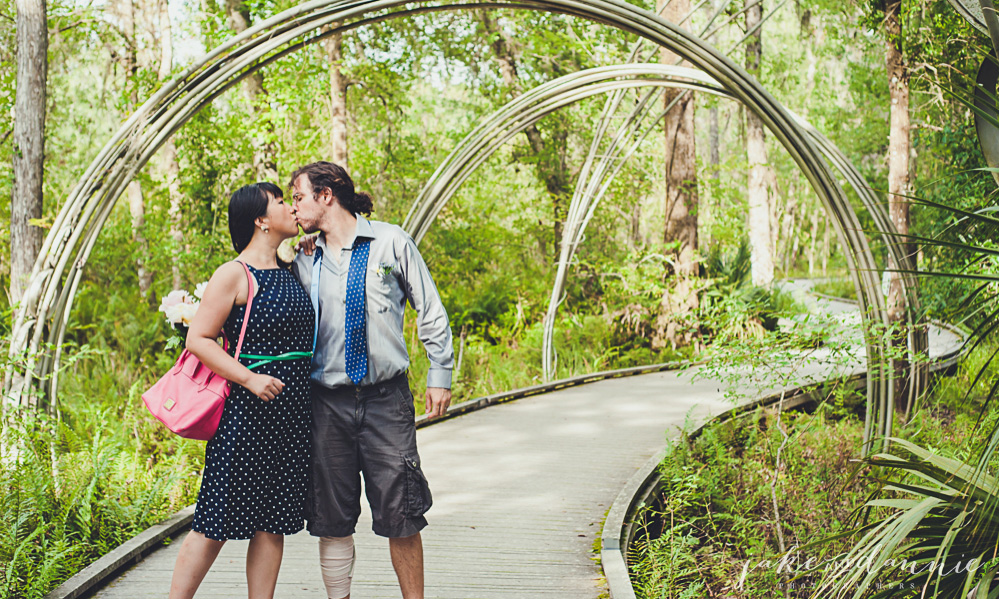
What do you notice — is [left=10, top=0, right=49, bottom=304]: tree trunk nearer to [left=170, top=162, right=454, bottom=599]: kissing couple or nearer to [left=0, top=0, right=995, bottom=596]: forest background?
[left=0, top=0, right=995, bottom=596]: forest background

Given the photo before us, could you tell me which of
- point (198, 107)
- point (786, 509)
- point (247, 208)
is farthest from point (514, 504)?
point (198, 107)

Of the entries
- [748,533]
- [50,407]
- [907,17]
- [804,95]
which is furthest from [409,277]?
[804,95]

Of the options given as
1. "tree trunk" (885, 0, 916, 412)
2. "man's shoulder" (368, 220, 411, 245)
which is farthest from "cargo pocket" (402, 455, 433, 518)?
"tree trunk" (885, 0, 916, 412)

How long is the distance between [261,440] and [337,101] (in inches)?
339

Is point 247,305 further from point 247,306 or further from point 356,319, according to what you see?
point 356,319

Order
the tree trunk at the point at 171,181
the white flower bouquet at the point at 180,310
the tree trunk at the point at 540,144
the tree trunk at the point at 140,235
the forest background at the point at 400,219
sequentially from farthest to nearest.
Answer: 1. the tree trunk at the point at 540,144
2. the tree trunk at the point at 140,235
3. the tree trunk at the point at 171,181
4. the forest background at the point at 400,219
5. the white flower bouquet at the point at 180,310

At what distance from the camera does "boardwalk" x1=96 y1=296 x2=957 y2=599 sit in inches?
133

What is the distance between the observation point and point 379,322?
2617 millimetres

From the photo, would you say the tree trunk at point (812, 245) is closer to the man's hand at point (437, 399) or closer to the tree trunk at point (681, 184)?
the tree trunk at point (681, 184)

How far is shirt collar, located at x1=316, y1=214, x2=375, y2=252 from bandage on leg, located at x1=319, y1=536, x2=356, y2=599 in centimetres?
102

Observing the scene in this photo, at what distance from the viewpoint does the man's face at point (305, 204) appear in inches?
103

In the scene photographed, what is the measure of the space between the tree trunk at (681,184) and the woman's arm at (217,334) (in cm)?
853

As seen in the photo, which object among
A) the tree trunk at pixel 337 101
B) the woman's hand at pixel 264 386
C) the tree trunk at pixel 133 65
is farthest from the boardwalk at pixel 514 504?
the tree trunk at pixel 133 65

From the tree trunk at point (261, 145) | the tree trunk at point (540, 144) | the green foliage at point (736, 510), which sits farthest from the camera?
the tree trunk at point (540, 144)
